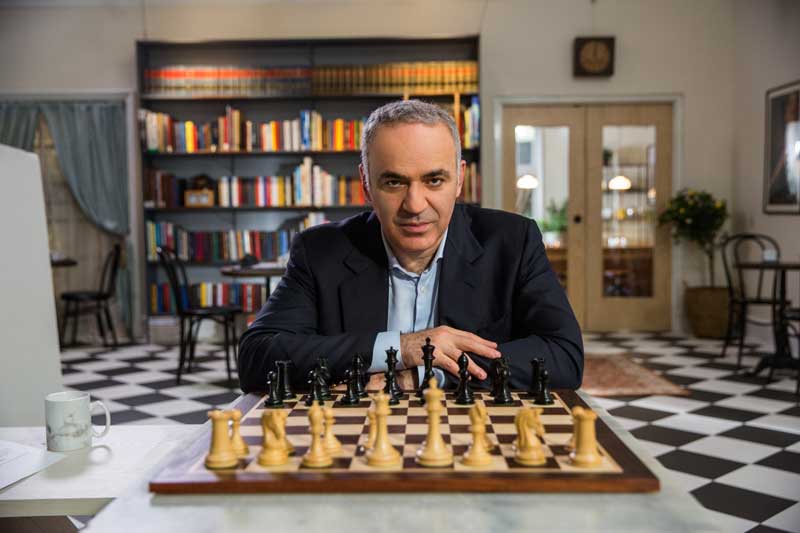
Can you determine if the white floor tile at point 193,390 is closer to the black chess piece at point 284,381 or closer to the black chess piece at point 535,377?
the black chess piece at point 284,381

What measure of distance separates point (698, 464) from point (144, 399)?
3176 mm

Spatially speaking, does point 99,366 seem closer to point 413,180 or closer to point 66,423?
point 66,423

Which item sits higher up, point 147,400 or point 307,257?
point 307,257

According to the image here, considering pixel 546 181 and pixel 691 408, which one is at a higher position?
pixel 546 181

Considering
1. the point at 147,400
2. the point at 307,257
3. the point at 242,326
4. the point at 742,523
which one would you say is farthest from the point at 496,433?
the point at 242,326

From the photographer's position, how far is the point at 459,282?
1.83 meters

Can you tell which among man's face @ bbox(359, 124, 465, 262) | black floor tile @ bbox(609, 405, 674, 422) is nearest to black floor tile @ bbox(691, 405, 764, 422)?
black floor tile @ bbox(609, 405, 674, 422)

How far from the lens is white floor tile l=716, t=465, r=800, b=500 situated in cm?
276

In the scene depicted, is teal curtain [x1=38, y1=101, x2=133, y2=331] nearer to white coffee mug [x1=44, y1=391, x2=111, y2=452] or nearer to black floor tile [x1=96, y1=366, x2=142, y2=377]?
black floor tile [x1=96, y1=366, x2=142, y2=377]

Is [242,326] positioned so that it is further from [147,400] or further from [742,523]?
[742,523]

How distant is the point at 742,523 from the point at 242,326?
5132 mm

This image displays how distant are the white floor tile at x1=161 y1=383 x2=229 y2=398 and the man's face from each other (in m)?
3.35

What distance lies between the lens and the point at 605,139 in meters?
7.05

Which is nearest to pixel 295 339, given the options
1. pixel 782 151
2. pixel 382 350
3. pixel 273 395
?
pixel 382 350
